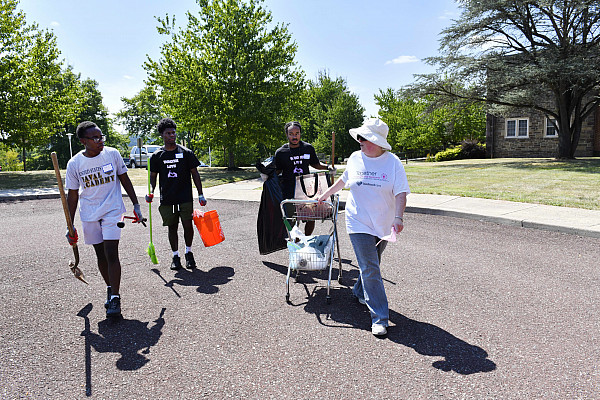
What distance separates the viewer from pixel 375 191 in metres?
3.92

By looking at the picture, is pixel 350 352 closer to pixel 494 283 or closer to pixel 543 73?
pixel 494 283

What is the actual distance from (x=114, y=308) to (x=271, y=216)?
94.9 inches

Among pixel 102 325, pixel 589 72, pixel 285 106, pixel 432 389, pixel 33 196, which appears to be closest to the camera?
pixel 432 389

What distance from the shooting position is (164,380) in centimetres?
312

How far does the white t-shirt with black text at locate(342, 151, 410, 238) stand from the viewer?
389 centimetres

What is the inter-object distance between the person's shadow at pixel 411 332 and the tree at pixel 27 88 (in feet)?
70.1

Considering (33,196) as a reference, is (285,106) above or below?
above

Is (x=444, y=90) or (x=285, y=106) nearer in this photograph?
(x=285, y=106)

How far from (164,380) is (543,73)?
24136mm

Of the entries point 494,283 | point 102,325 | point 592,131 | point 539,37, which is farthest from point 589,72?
point 102,325

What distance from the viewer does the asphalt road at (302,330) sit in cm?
302

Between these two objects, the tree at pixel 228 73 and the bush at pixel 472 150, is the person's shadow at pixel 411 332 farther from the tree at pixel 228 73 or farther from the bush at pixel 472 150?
the bush at pixel 472 150

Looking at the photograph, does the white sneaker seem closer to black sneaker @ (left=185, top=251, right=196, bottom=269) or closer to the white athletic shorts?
the white athletic shorts

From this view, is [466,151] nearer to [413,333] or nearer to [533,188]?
[533,188]
